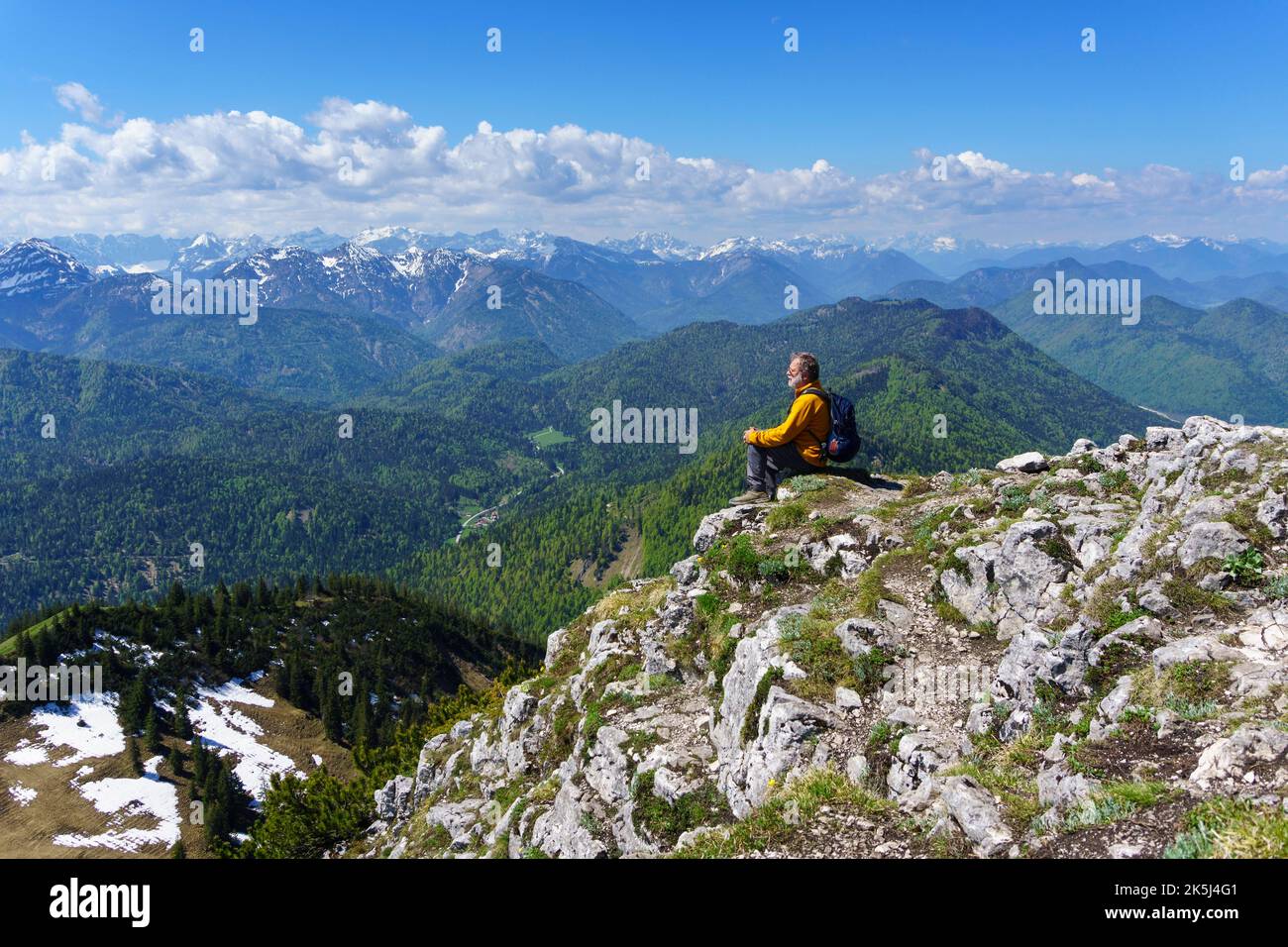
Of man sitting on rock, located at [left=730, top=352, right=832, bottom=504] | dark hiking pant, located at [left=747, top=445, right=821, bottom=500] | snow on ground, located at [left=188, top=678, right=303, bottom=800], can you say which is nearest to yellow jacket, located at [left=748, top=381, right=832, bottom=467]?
man sitting on rock, located at [left=730, top=352, right=832, bottom=504]

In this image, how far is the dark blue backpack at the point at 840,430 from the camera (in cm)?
2602

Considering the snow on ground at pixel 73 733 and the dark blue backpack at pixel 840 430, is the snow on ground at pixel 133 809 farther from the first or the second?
the dark blue backpack at pixel 840 430

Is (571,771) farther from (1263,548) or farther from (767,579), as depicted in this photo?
(1263,548)

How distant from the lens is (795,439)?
27.4 metres

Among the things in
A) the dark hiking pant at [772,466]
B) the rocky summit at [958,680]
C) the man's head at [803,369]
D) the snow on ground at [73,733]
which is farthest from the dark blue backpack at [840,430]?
the snow on ground at [73,733]

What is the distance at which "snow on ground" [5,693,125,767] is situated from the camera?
272 ft

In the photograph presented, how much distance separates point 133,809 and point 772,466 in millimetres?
91910

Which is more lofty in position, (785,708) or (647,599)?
(785,708)
